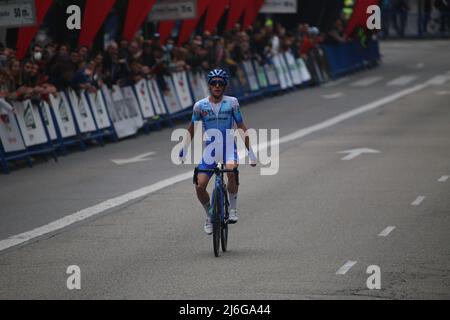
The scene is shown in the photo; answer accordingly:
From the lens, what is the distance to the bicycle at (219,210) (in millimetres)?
14156

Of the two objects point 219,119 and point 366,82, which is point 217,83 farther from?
point 366,82

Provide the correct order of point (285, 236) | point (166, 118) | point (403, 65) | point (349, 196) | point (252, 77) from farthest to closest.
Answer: point (403, 65) < point (252, 77) < point (166, 118) < point (349, 196) < point (285, 236)

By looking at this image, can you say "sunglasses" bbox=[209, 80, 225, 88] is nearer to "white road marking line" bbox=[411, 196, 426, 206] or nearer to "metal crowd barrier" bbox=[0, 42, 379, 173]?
"white road marking line" bbox=[411, 196, 426, 206]

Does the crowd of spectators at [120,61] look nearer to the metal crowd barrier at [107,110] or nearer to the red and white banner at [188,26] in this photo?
the metal crowd barrier at [107,110]

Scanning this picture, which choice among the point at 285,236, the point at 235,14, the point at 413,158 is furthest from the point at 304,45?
the point at 285,236

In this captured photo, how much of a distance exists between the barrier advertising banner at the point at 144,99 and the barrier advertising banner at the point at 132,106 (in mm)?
254

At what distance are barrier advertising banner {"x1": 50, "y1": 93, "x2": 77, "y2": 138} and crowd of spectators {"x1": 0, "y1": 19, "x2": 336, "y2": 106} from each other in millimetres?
265

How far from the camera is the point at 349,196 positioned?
19.0m

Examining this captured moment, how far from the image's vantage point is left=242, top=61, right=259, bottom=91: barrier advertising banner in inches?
1485

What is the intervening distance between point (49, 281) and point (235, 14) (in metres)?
27.0

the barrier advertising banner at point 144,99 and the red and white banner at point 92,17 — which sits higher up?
the red and white banner at point 92,17

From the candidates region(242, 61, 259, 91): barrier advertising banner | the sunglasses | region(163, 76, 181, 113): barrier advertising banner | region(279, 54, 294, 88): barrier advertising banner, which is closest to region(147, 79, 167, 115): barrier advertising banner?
region(163, 76, 181, 113): barrier advertising banner

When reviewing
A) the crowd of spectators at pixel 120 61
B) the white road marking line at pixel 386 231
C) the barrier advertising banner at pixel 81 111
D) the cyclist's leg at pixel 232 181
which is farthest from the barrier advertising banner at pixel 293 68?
the cyclist's leg at pixel 232 181
